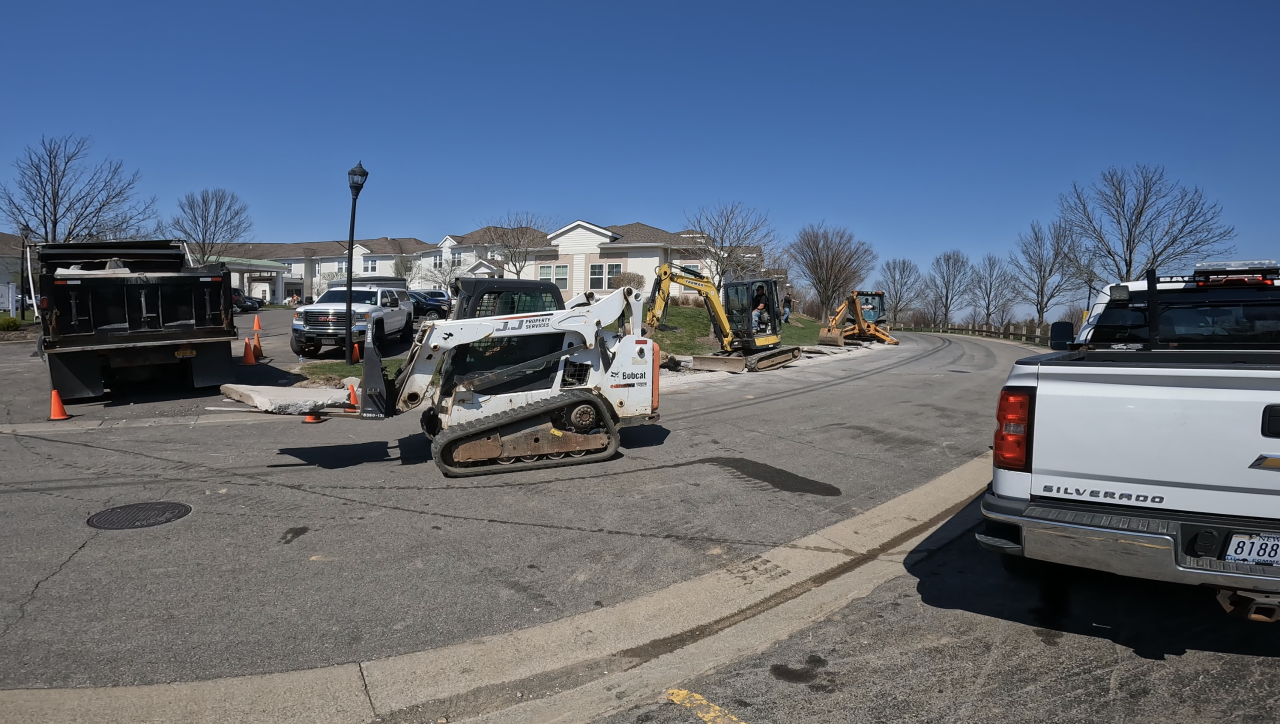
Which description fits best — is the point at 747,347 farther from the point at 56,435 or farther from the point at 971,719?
the point at 971,719

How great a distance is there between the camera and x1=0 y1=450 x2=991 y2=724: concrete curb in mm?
3393

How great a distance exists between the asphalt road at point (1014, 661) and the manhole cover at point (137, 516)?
4745 mm

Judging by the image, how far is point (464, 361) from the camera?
7910mm

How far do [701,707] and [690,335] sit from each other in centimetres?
2428

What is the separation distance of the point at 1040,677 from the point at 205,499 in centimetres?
676

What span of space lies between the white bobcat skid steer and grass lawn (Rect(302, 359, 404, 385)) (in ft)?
24.0

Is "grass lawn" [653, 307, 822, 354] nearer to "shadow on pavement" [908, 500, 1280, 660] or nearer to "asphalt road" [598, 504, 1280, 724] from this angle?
"shadow on pavement" [908, 500, 1280, 660]

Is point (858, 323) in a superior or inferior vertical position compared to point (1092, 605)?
superior

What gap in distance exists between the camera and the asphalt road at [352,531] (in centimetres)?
411

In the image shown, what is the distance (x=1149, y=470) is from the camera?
3578mm

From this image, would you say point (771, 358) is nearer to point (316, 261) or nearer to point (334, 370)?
point (334, 370)

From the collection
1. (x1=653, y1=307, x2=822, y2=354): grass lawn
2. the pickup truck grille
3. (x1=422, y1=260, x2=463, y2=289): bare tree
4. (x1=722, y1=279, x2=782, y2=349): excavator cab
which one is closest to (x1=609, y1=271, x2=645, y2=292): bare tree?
(x1=653, y1=307, x2=822, y2=354): grass lawn

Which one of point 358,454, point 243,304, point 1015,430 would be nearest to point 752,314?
point 358,454

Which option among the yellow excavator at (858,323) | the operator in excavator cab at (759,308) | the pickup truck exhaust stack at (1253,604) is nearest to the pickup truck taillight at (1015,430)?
the pickup truck exhaust stack at (1253,604)
